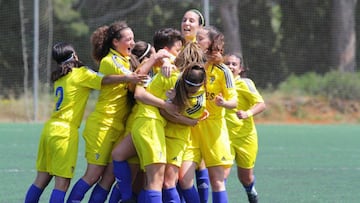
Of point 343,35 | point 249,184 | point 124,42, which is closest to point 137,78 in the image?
point 124,42

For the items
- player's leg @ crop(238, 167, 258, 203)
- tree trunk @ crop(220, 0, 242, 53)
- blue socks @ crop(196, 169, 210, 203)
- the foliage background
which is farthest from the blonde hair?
tree trunk @ crop(220, 0, 242, 53)

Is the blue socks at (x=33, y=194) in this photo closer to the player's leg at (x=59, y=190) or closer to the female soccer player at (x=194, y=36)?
the player's leg at (x=59, y=190)

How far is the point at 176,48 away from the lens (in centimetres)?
718

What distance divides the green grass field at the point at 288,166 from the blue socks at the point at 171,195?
1628 mm

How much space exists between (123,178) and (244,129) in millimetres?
1641

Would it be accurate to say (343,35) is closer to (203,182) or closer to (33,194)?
(203,182)

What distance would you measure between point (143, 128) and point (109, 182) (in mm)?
797

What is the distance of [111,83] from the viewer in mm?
7094

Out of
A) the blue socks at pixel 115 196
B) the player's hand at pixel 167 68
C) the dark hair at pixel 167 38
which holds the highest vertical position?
the dark hair at pixel 167 38

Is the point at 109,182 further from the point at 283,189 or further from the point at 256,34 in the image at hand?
the point at 256,34

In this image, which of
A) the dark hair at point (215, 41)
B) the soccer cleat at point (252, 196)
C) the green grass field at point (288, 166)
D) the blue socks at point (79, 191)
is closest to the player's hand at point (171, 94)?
the dark hair at point (215, 41)

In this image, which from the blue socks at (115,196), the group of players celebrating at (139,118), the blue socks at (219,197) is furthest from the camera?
the blue socks at (115,196)

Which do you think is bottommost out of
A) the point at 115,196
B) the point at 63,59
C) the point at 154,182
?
the point at 115,196

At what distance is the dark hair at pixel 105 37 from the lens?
284 inches
